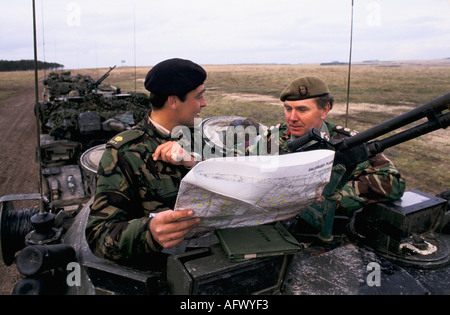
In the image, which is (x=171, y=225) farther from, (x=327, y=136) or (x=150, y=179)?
(x=327, y=136)

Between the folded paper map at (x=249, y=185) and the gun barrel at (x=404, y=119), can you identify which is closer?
the folded paper map at (x=249, y=185)

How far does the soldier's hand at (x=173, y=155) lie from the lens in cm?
217

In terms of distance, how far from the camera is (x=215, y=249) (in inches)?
73.2

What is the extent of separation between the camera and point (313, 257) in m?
2.05

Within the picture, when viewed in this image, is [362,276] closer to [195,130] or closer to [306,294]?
[306,294]

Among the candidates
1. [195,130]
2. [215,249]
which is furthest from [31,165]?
[215,249]

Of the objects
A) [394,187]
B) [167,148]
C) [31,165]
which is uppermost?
[167,148]

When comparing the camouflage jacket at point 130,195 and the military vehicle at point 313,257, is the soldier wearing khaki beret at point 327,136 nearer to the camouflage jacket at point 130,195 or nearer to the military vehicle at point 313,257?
the military vehicle at point 313,257

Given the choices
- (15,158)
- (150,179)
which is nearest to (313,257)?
(150,179)

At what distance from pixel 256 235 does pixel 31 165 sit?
1113cm

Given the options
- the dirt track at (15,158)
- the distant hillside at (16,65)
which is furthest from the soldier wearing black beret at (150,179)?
the distant hillside at (16,65)

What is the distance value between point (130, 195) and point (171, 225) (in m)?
0.61

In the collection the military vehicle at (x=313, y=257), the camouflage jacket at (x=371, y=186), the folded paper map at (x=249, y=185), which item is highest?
the folded paper map at (x=249, y=185)

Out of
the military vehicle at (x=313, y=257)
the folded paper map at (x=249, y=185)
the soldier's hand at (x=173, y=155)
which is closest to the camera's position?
the folded paper map at (x=249, y=185)
